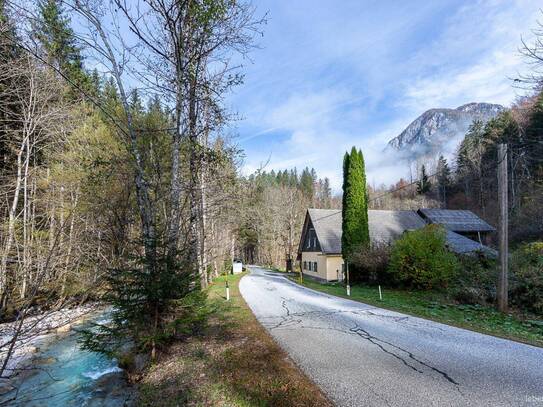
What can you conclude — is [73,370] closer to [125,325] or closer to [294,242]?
[125,325]

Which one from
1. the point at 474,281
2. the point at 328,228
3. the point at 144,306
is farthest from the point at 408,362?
the point at 328,228

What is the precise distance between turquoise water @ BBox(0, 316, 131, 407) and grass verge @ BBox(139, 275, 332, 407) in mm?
858

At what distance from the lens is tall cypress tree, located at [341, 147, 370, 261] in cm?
1952

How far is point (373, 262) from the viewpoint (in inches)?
665

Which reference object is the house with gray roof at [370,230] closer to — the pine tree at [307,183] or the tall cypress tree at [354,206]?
the tall cypress tree at [354,206]

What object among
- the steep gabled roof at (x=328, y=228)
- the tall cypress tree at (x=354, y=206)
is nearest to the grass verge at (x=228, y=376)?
the tall cypress tree at (x=354, y=206)

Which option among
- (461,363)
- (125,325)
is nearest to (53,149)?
(125,325)

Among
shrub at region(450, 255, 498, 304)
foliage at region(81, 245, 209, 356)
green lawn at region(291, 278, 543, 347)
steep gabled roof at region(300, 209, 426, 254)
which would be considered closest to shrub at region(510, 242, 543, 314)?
shrub at region(450, 255, 498, 304)

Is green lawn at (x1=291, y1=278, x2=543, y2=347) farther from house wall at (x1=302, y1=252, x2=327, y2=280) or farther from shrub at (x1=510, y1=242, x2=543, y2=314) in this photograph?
house wall at (x1=302, y1=252, x2=327, y2=280)

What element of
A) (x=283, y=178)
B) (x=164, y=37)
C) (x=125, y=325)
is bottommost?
(x=125, y=325)

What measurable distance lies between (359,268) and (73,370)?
50.3 ft

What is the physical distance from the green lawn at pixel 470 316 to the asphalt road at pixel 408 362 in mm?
717

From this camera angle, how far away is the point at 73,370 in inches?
278

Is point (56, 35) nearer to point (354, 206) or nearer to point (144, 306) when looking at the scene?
point (144, 306)
